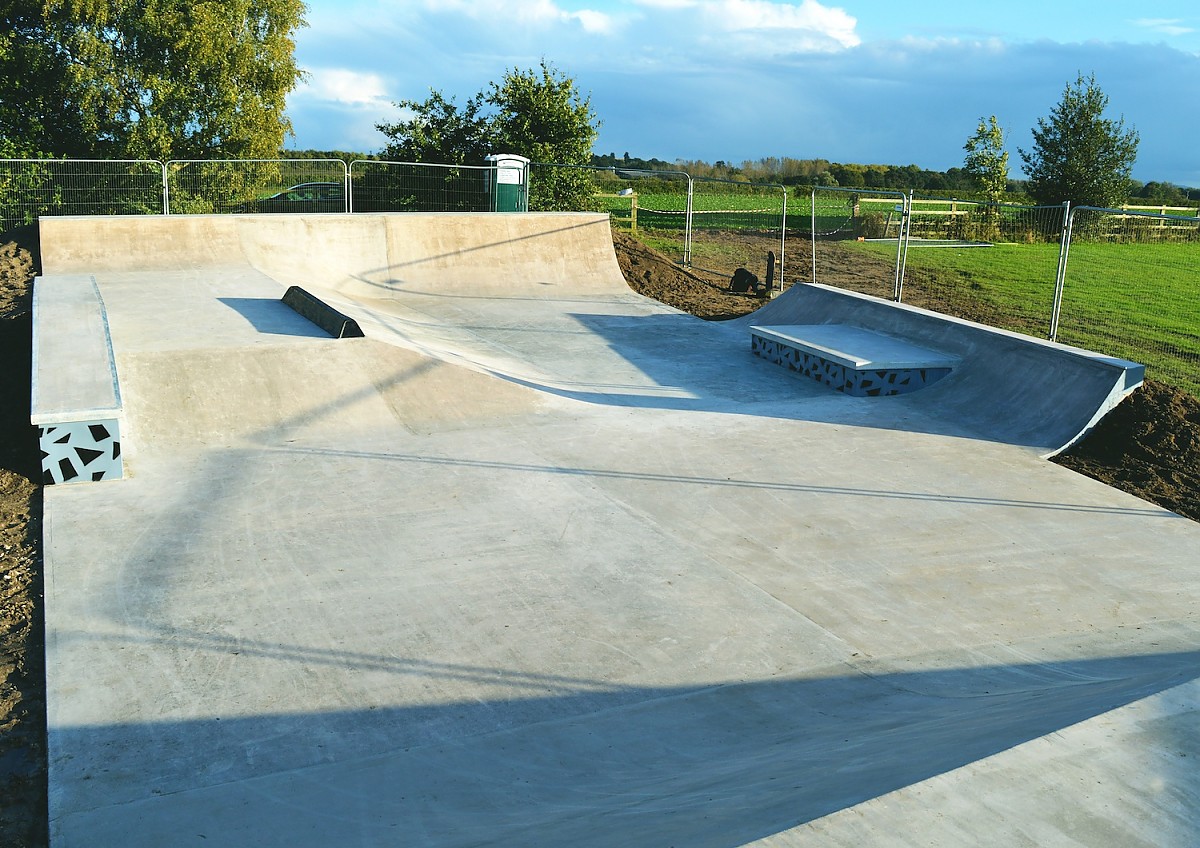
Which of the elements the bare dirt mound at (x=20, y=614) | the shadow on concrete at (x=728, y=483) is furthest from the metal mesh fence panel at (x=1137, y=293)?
the bare dirt mound at (x=20, y=614)

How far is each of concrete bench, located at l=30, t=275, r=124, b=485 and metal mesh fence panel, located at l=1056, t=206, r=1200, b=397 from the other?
9733 mm

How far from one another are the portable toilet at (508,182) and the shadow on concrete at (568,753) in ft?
53.5

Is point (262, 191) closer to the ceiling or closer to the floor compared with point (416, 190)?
closer to the floor

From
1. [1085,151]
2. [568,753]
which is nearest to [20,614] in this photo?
[568,753]

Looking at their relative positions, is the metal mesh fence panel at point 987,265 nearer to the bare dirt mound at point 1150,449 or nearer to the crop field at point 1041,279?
the crop field at point 1041,279

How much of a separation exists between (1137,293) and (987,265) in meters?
4.66

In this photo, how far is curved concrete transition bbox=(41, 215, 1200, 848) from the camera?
3.57 m

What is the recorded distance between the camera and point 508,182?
67.3 feet

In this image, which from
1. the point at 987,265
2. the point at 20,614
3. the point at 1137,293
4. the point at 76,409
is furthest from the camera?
the point at 987,265

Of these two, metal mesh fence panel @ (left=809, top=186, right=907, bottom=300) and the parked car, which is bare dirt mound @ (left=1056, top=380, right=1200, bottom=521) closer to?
metal mesh fence panel @ (left=809, top=186, right=907, bottom=300)

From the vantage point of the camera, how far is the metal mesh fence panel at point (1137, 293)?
509 inches

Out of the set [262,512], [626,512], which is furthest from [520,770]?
[262,512]

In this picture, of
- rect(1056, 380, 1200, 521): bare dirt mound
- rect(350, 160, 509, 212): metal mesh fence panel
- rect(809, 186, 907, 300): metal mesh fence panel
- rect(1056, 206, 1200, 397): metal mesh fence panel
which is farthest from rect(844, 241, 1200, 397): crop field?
rect(350, 160, 509, 212): metal mesh fence panel

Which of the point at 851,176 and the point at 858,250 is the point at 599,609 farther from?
the point at 851,176
